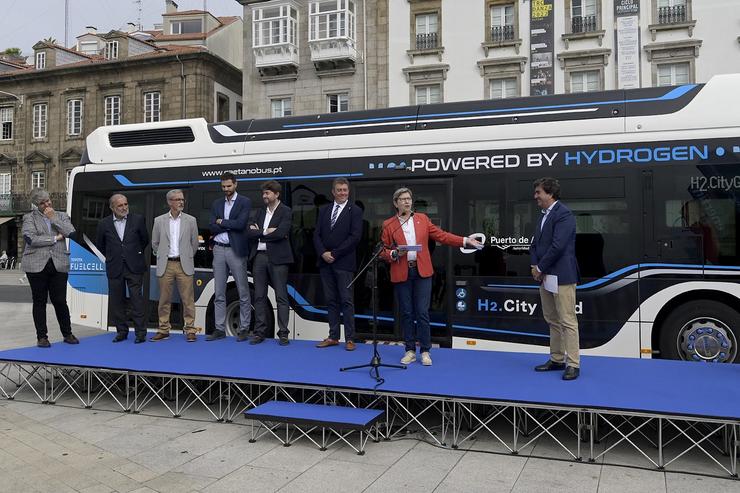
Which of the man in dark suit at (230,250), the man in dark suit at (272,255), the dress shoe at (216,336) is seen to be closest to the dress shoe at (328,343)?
the man in dark suit at (272,255)

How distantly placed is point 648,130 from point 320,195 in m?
4.24

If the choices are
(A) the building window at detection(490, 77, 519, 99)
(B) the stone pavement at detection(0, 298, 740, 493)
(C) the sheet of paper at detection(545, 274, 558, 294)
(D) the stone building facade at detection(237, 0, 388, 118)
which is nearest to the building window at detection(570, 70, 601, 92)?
(A) the building window at detection(490, 77, 519, 99)

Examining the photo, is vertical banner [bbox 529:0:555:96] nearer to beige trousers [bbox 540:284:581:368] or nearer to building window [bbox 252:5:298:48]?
building window [bbox 252:5:298:48]

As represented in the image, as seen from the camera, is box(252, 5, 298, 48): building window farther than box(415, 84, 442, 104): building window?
Yes

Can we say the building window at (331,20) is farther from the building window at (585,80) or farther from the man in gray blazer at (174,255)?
the man in gray blazer at (174,255)

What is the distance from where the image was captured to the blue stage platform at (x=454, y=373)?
4.70m

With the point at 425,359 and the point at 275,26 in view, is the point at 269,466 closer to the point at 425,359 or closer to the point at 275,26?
the point at 425,359

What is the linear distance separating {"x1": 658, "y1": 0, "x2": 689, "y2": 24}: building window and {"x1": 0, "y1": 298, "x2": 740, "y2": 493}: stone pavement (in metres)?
24.3

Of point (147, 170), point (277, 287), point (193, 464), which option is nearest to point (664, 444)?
point (193, 464)

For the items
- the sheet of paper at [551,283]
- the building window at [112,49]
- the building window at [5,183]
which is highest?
the building window at [112,49]

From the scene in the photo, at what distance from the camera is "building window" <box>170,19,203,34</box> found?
142ft

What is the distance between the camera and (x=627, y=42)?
82.1 ft

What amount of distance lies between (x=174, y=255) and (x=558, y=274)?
16.6 feet

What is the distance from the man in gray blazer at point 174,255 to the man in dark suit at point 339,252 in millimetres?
1989
